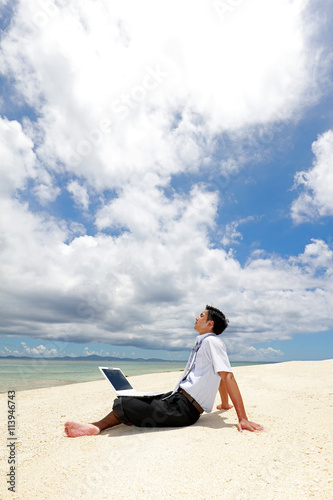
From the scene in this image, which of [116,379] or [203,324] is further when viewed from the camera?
[116,379]

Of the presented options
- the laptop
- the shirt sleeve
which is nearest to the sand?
the laptop

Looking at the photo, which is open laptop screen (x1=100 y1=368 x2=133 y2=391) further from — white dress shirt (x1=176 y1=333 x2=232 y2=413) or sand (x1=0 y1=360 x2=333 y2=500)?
white dress shirt (x1=176 y1=333 x2=232 y2=413)

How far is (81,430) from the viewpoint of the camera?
4512 mm

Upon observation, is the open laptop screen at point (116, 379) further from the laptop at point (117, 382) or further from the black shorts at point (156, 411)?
the black shorts at point (156, 411)

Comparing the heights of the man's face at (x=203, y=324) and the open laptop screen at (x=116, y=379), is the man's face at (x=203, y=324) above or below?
above

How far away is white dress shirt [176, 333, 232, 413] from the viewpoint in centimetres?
436

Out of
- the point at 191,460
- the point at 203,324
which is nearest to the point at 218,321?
the point at 203,324

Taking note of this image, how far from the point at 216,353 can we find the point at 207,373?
32cm

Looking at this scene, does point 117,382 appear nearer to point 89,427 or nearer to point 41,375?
point 89,427

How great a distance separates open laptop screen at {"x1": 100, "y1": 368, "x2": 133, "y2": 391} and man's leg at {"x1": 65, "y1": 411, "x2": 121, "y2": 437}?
41 centimetres

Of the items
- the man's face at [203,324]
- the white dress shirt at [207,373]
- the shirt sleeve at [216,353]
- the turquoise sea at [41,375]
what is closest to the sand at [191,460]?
the white dress shirt at [207,373]

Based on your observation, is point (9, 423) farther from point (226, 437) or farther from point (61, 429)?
point (226, 437)

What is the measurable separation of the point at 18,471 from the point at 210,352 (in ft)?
8.38

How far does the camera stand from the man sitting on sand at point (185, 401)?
4305 millimetres
